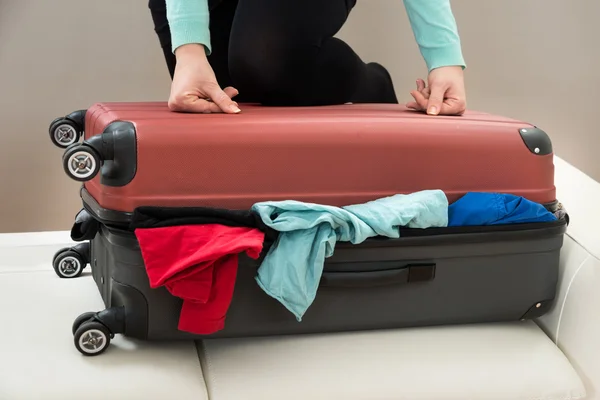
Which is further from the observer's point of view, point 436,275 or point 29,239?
point 29,239

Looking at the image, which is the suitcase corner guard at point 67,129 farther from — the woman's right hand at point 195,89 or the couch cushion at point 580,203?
the couch cushion at point 580,203

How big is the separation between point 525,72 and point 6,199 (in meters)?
1.22

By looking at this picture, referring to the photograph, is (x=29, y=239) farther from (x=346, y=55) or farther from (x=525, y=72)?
(x=525, y=72)

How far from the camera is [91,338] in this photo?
2.70 ft

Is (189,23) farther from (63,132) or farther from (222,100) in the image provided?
(63,132)

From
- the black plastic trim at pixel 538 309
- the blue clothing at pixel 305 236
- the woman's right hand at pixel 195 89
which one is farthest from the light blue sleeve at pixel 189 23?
the black plastic trim at pixel 538 309

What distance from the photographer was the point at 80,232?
3.20 ft

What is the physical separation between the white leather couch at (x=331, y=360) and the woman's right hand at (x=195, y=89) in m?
0.28

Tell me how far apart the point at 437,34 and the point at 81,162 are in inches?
21.9

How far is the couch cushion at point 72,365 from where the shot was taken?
77cm

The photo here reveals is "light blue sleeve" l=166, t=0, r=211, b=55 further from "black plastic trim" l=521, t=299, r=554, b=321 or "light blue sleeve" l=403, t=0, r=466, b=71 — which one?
"black plastic trim" l=521, t=299, r=554, b=321

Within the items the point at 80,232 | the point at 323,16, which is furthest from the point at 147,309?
the point at 323,16

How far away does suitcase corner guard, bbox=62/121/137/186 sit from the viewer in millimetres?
787

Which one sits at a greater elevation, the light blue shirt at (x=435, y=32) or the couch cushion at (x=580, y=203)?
the light blue shirt at (x=435, y=32)
